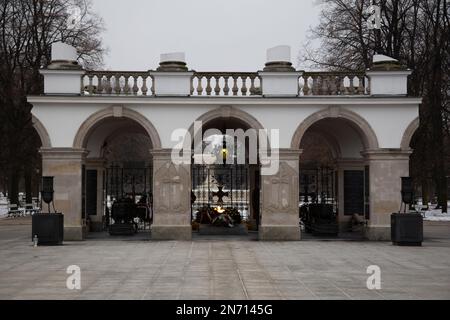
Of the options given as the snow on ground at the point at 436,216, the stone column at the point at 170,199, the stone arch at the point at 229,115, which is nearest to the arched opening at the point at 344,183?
the stone arch at the point at 229,115

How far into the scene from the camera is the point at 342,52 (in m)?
32.8

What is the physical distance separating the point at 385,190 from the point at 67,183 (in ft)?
32.7

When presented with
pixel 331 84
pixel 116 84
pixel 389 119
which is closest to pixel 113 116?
pixel 116 84

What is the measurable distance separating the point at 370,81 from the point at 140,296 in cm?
1350

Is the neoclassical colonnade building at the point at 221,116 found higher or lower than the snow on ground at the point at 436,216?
higher

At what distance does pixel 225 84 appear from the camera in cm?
2172

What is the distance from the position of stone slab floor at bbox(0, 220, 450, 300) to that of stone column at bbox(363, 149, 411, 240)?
105cm

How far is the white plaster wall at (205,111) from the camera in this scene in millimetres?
21391

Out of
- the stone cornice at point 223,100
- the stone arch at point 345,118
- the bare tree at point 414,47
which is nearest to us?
the stone cornice at point 223,100

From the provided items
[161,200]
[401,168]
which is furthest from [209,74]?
[401,168]

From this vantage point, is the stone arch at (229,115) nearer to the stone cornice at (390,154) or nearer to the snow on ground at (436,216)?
the stone cornice at (390,154)

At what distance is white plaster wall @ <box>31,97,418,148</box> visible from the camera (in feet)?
70.2

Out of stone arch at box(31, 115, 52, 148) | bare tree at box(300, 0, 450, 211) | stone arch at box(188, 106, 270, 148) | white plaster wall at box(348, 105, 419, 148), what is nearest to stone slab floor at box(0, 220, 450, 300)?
stone arch at box(31, 115, 52, 148)

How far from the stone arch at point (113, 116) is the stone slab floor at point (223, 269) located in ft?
10.3
